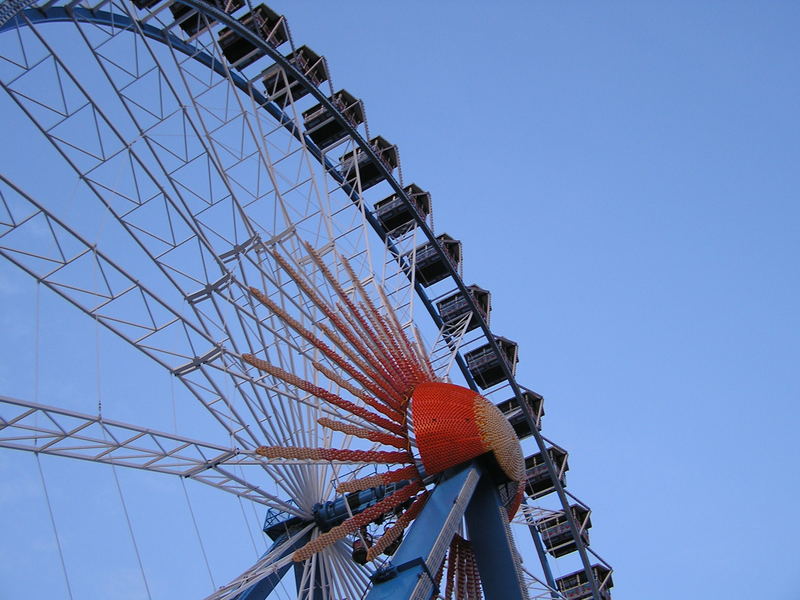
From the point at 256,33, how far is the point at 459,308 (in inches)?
370

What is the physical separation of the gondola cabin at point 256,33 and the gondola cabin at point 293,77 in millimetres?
483

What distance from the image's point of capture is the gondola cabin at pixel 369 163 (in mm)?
23359

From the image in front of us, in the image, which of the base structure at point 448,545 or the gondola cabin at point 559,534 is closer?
the base structure at point 448,545

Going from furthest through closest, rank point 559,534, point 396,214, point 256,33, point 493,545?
point 559,534 → point 396,214 → point 256,33 → point 493,545

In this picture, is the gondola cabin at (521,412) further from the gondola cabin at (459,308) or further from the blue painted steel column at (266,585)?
the blue painted steel column at (266,585)

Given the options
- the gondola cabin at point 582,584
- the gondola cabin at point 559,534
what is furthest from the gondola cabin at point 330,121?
the gondola cabin at point 582,584

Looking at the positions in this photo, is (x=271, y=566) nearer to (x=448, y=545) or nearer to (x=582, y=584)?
(x=448, y=545)

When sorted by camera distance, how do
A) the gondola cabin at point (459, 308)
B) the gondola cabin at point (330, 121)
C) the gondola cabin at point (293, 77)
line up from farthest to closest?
the gondola cabin at point (459, 308), the gondola cabin at point (330, 121), the gondola cabin at point (293, 77)

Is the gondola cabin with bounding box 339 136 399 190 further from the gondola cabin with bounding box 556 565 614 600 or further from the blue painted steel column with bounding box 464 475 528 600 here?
the gondola cabin with bounding box 556 565 614 600

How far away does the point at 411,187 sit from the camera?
25.6 meters

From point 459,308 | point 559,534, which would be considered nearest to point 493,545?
point 459,308

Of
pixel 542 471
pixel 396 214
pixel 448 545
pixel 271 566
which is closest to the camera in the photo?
pixel 448 545

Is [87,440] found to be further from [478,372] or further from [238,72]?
[478,372]

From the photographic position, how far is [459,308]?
25812mm
